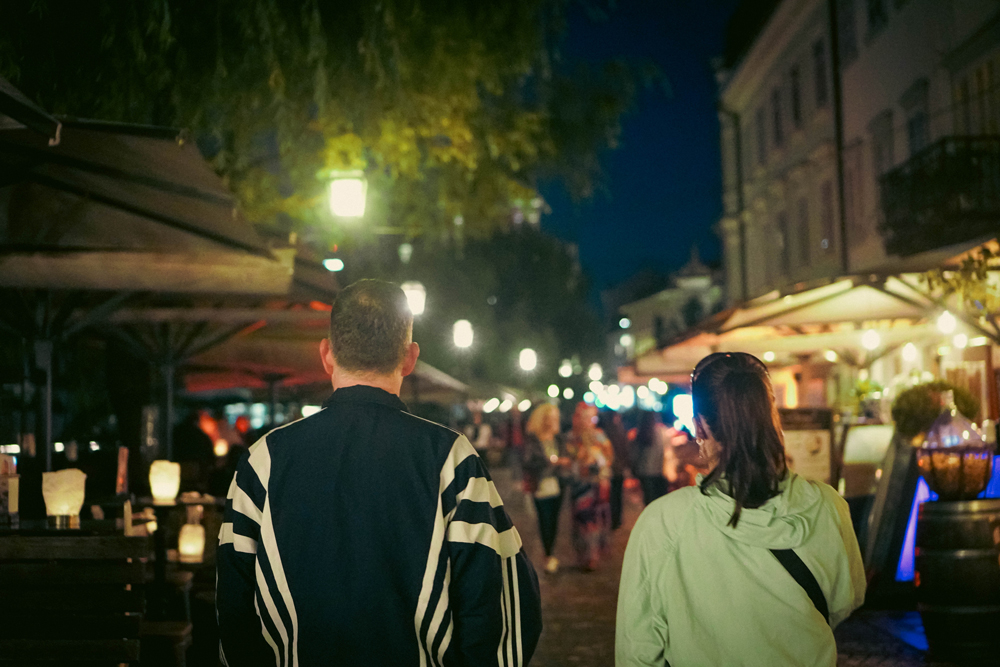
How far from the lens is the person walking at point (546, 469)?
1200 cm

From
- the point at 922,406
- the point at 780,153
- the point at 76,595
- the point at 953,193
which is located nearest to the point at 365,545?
the point at 76,595

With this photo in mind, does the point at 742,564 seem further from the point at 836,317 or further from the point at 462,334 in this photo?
the point at 462,334

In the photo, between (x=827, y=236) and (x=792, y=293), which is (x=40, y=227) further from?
(x=827, y=236)

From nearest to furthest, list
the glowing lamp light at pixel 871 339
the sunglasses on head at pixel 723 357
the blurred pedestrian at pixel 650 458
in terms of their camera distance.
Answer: the sunglasses on head at pixel 723 357, the glowing lamp light at pixel 871 339, the blurred pedestrian at pixel 650 458

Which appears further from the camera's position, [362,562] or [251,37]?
[251,37]

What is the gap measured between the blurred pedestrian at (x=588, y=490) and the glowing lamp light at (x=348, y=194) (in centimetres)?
374

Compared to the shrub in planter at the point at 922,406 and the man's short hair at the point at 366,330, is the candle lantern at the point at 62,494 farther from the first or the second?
the shrub in planter at the point at 922,406

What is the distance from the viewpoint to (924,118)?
66.5ft

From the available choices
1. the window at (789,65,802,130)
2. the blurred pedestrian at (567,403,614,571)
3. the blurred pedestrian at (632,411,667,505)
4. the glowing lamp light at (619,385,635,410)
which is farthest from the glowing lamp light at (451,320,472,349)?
the glowing lamp light at (619,385,635,410)

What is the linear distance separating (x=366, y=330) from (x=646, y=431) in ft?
42.6

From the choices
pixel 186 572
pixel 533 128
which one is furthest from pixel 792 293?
pixel 186 572

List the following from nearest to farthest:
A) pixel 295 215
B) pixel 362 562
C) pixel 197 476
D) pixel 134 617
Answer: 1. pixel 362 562
2. pixel 134 617
3. pixel 197 476
4. pixel 295 215

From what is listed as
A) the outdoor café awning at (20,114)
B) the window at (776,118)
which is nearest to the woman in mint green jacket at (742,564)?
the outdoor café awning at (20,114)

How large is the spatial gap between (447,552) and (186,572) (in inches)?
175
